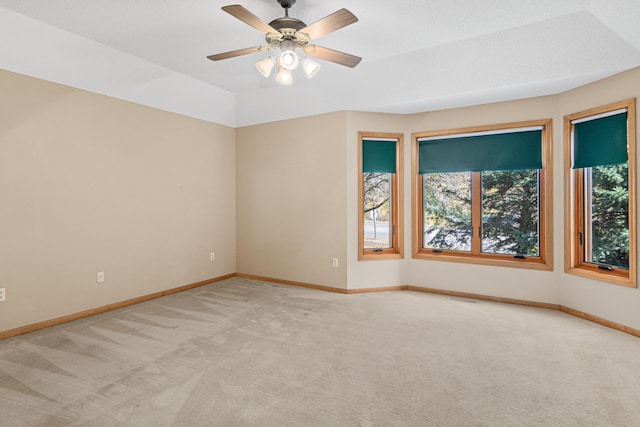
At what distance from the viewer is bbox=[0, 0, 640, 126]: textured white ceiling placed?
2797 mm

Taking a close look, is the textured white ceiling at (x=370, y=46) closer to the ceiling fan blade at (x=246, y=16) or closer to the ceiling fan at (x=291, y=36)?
the ceiling fan at (x=291, y=36)

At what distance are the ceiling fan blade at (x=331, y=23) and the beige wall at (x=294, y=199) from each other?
6.72ft

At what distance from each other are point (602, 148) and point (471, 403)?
303 centimetres

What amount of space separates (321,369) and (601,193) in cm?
350

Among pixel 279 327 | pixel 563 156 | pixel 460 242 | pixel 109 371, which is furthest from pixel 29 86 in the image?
pixel 563 156

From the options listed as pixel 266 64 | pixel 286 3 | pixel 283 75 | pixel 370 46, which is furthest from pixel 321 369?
pixel 370 46

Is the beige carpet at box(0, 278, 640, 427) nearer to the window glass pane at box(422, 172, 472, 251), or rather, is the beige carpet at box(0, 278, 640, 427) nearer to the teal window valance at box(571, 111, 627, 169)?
the window glass pane at box(422, 172, 472, 251)

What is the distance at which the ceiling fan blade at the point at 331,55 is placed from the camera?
106 inches

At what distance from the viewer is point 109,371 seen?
2422 mm

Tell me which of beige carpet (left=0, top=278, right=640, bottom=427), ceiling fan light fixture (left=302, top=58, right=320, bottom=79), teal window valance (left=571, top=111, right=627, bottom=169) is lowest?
beige carpet (left=0, top=278, right=640, bottom=427)

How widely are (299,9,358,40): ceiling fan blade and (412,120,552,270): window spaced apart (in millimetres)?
2534

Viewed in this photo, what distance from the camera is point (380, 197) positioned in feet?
15.6

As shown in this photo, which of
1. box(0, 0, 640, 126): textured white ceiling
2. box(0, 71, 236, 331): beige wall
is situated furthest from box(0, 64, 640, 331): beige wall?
box(0, 0, 640, 126): textured white ceiling

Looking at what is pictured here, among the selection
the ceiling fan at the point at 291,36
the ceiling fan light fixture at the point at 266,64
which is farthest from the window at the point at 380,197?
the ceiling fan light fixture at the point at 266,64
